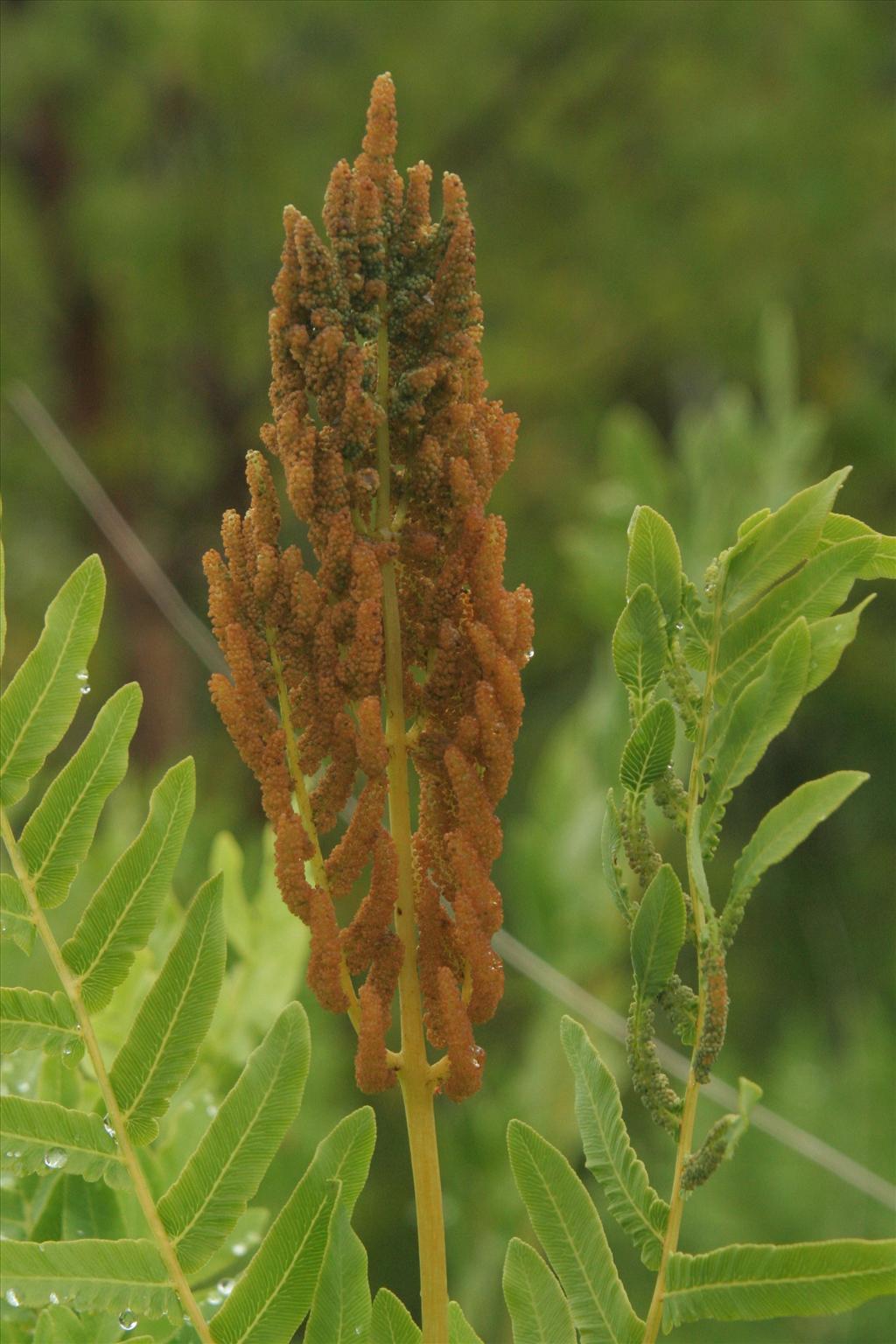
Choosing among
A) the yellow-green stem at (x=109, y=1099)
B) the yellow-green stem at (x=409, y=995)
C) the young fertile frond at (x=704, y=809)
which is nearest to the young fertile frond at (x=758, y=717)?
the young fertile frond at (x=704, y=809)

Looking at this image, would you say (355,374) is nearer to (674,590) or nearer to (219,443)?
(674,590)

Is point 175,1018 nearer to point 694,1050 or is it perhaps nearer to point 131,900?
point 131,900

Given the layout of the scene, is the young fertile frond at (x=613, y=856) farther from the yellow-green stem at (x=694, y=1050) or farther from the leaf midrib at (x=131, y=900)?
the leaf midrib at (x=131, y=900)

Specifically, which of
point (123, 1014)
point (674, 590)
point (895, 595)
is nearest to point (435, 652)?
point (674, 590)

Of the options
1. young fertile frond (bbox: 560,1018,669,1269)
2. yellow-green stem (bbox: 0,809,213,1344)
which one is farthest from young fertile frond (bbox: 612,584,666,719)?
yellow-green stem (bbox: 0,809,213,1344)

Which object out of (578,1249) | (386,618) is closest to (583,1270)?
(578,1249)

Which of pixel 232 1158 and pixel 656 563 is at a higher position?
pixel 656 563

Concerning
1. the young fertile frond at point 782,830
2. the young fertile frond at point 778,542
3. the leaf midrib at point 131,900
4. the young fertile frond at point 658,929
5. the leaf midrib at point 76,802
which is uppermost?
the young fertile frond at point 778,542
